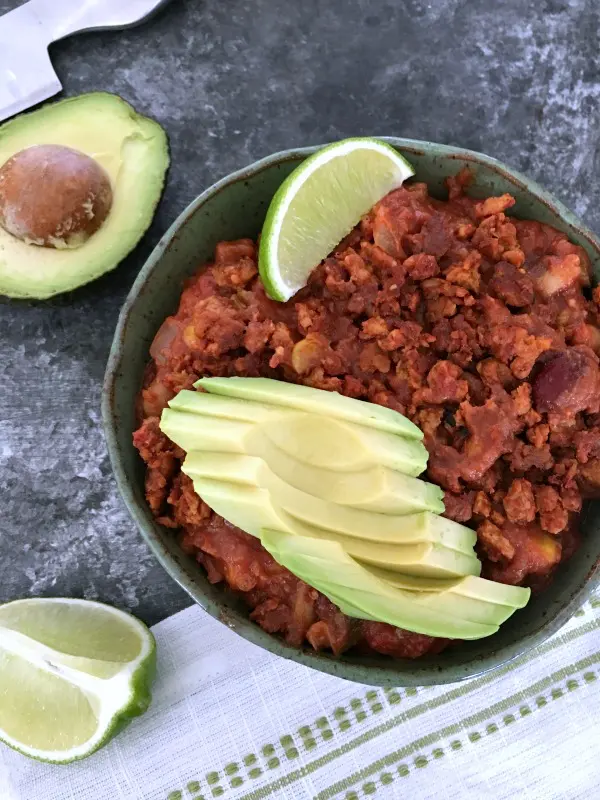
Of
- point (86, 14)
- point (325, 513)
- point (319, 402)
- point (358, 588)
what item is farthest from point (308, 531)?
point (86, 14)

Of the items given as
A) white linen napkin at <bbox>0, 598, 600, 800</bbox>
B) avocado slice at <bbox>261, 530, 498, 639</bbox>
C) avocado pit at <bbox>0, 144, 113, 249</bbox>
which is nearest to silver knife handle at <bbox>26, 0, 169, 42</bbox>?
avocado pit at <bbox>0, 144, 113, 249</bbox>

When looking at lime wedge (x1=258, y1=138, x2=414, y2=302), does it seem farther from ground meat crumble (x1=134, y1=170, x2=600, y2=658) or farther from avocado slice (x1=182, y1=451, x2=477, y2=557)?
avocado slice (x1=182, y1=451, x2=477, y2=557)

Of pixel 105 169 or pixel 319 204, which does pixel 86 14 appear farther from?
pixel 319 204

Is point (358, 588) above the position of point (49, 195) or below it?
below

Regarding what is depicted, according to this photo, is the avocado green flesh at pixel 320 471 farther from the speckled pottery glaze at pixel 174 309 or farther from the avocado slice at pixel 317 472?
the speckled pottery glaze at pixel 174 309

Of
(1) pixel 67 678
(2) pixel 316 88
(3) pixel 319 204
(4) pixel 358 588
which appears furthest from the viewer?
(2) pixel 316 88
